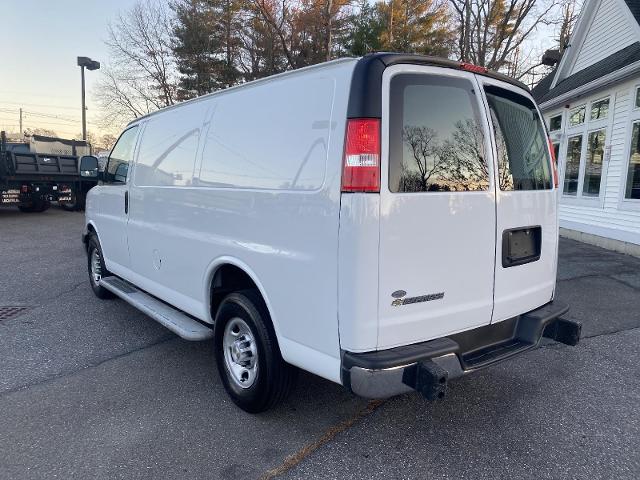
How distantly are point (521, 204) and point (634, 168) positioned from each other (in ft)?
26.7

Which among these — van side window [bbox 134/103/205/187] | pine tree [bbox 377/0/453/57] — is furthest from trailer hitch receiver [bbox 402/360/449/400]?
pine tree [bbox 377/0/453/57]

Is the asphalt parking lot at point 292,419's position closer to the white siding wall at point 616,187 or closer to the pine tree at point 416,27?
the white siding wall at point 616,187

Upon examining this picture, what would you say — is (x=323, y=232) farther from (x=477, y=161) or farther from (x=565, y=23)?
(x=565, y=23)

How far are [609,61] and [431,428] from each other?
11.4m

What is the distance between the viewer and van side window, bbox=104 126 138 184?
16.2 feet

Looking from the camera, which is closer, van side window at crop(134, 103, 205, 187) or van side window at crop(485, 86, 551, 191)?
van side window at crop(485, 86, 551, 191)

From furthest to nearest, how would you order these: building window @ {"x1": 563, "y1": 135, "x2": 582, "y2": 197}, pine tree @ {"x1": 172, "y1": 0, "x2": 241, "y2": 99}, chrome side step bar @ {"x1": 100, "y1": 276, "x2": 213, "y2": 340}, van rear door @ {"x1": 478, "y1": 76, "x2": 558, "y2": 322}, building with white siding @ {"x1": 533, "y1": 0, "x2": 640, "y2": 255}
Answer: pine tree @ {"x1": 172, "y1": 0, "x2": 241, "y2": 99} < building window @ {"x1": 563, "y1": 135, "x2": 582, "y2": 197} < building with white siding @ {"x1": 533, "y1": 0, "x2": 640, "y2": 255} < chrome side step bar @ {"x1": 100, "y1": 276, "x2": 213, "y2": 340} < van rear door @ {"x1": 478, "y1": 76, "x2": 558, "y2": 322}

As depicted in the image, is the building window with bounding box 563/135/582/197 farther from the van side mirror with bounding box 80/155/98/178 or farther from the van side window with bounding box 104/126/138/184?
the van side mirror with bounding box 80/155/98/178

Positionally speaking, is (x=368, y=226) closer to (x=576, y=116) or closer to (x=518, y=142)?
(x=518, y=142)

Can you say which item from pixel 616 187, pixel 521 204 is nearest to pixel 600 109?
pixel 616 187

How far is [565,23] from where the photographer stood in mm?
27656

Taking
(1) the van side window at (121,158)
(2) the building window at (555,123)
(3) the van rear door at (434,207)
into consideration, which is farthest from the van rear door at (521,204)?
(2) the building window at (555,123)

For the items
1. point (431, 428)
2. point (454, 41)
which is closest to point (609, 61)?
point (431, 428)

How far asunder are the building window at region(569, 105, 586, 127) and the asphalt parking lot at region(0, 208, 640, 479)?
339 inches
